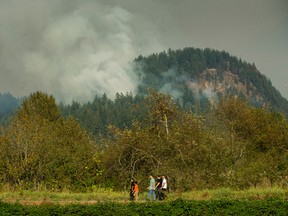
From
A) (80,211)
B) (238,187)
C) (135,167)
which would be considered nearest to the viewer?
(80,211)

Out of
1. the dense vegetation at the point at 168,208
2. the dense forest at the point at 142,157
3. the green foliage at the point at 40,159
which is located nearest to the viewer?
the dense vegetation at the point at 168,208

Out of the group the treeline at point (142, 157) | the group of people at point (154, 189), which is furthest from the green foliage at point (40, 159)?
the group of people at point (154, 189)

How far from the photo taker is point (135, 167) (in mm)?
34844

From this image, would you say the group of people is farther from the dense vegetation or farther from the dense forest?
the dense vegetation

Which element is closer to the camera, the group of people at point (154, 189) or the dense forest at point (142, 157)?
the group of people at point (154, 189)

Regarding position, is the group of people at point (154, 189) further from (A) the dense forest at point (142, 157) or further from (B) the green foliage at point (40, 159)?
(B) the green foliage at point (40, 159)

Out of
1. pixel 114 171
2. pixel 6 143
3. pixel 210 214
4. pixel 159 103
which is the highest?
pixel 159 103

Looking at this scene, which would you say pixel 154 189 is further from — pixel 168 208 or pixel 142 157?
pixel 168 208

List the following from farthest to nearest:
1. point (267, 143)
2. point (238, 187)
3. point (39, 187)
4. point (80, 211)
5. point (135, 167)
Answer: point (267, 143), point (135, 167), point (39, 187), point (238, 187), point (80, 211)

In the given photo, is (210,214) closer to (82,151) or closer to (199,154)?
(199,154)

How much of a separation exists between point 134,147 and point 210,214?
1755cm

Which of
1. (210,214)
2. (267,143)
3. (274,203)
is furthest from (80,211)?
(267,143)

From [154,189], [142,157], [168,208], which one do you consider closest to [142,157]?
[142,157]

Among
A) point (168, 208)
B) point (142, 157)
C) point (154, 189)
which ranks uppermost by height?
point (142, 157)
